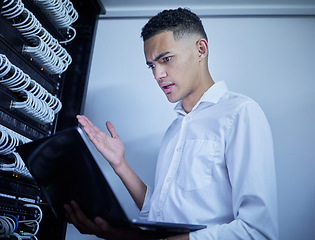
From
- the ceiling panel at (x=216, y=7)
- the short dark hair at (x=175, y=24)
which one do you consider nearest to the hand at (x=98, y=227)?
the short dark hair at (x=175, y=24)

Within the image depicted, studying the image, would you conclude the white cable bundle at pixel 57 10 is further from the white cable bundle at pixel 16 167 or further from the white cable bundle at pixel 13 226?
the white cable bundle at pixel 13 226

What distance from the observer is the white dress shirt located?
3.86 feet

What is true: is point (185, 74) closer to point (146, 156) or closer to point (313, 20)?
point (146, 156)

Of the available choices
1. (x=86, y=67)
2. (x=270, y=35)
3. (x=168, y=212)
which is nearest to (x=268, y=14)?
(x=270, y=35)

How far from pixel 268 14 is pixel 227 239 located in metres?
1.66

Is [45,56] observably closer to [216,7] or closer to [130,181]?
[130,181]

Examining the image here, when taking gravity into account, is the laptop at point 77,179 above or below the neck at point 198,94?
below

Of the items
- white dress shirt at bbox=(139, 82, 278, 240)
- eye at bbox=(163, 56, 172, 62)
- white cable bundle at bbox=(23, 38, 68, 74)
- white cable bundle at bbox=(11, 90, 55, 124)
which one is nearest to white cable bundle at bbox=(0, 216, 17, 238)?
white cable bundle at bbox=(11, 90, 55, 124)

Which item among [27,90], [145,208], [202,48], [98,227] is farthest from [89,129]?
[202,48]

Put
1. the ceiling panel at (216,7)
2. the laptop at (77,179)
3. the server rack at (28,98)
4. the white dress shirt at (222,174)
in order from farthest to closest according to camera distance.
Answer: the ceiling panel at (216,7)
the server rack at (28,98)
the white dress shirt at (222,174)
the laptop at (77,179)

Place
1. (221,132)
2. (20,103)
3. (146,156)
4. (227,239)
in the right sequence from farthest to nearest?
(146,156), (20,103), (221,132), (227,239)

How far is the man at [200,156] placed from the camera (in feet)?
3.88

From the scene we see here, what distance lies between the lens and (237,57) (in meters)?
2.17

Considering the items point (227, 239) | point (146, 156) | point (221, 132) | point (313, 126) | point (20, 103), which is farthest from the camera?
point (146, 156)
